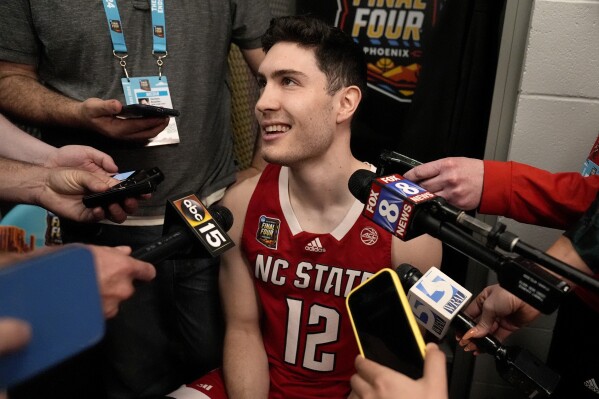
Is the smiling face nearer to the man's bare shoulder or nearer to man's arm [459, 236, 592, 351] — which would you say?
the man's bare shoulder

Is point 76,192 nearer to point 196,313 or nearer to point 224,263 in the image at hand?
point 224,263

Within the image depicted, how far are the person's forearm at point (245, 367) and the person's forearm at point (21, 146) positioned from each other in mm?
824

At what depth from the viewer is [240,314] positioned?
151 cm

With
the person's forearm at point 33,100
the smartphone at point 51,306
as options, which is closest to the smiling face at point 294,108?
the person's forearm at point 33,100

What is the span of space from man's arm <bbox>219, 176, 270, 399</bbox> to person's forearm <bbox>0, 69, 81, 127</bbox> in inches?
23.0

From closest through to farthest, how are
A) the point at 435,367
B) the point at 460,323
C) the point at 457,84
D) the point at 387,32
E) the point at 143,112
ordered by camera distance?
the point at 435,367, the point at 460,323, the point at 143,112, the point at 457,84, the point at 387,32

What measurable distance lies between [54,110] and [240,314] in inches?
34.3

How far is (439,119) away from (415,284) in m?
1.05

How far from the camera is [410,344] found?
0.78 meters

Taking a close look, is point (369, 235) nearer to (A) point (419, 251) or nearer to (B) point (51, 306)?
(A) point (419, 251)

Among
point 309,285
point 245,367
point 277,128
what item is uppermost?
point 277,128

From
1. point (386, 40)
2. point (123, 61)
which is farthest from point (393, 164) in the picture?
point (386, 40)

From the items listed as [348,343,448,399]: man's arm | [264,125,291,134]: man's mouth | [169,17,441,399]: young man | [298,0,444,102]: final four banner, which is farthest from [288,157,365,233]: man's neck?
[298,0,444,102]: final four banner

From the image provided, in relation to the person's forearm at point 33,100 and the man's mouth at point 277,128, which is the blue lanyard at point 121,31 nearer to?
the person's forearm at point 33,100
